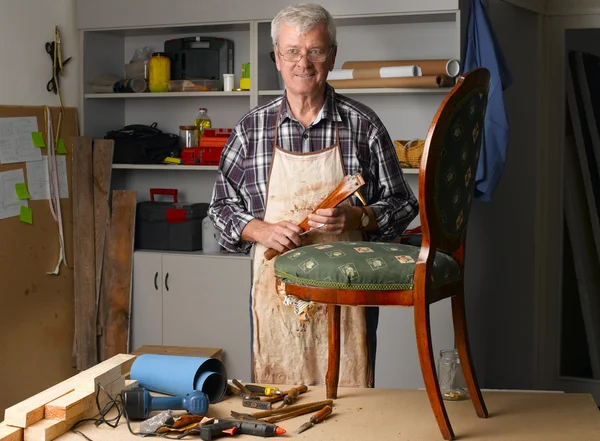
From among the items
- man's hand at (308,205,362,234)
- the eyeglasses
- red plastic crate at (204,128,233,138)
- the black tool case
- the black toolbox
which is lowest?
the black toolbox

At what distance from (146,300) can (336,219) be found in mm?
2437

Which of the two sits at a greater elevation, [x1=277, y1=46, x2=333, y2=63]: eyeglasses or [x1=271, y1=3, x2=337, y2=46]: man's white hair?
[x1=271, y1=3, x2=337, y2=46]: man's white hair

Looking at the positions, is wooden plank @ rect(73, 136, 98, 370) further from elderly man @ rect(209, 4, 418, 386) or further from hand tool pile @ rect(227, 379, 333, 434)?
hand tool pile @ rect(227, 379, 333, 434)

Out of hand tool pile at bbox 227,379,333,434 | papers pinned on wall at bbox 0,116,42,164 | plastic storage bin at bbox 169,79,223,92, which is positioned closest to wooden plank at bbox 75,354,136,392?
hand tool pile at bbox 227,379,333,434

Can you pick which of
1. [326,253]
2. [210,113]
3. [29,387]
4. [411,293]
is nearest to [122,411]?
[326,253]

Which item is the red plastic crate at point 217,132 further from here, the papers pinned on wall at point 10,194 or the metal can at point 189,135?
the papers pinned on wall at point 10,194

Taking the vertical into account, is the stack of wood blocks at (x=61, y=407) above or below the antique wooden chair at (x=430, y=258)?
below

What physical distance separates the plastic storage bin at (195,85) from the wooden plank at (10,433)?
2.92m

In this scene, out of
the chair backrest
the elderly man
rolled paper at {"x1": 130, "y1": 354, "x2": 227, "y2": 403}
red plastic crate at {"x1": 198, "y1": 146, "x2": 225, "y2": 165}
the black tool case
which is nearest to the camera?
the chair backrest

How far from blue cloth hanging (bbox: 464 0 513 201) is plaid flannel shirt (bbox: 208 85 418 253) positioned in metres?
1.41

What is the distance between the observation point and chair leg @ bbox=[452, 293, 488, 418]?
2125 millimetres

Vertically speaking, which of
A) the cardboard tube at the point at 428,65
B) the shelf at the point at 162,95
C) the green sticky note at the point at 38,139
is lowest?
the green sticky note at the point at 38,139

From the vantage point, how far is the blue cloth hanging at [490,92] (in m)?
3.96

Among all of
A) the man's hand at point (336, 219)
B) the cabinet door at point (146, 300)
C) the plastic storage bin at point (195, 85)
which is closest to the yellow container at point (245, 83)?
the plastic storage bin at point (195, 85)
